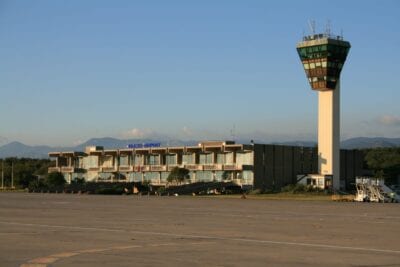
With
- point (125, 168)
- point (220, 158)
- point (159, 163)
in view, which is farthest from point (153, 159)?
point (220, 158)

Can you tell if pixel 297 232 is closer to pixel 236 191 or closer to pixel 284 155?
pixel 236 191

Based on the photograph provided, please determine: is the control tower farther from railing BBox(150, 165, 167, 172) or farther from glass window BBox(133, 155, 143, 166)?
glass window BBox(133, 155, 143, 166)

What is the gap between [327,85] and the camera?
424ft

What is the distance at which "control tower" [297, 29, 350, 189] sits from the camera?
12862 cm

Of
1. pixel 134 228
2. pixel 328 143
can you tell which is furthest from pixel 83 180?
pixel 134 228

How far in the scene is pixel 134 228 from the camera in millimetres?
27922

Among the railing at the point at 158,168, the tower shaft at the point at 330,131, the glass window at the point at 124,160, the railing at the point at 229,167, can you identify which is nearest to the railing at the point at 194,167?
the railing at the point at 158,168

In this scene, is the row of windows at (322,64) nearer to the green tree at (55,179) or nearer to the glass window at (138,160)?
the glass window at (138,160)

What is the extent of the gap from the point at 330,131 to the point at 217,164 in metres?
25.1

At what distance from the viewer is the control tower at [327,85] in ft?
422

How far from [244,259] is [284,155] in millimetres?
125775

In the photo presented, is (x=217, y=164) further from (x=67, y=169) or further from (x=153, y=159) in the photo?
(x=67, y=169)

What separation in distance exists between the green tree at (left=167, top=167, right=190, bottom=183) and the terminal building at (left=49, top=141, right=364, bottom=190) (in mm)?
1750

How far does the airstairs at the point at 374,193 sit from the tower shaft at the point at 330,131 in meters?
46.1
